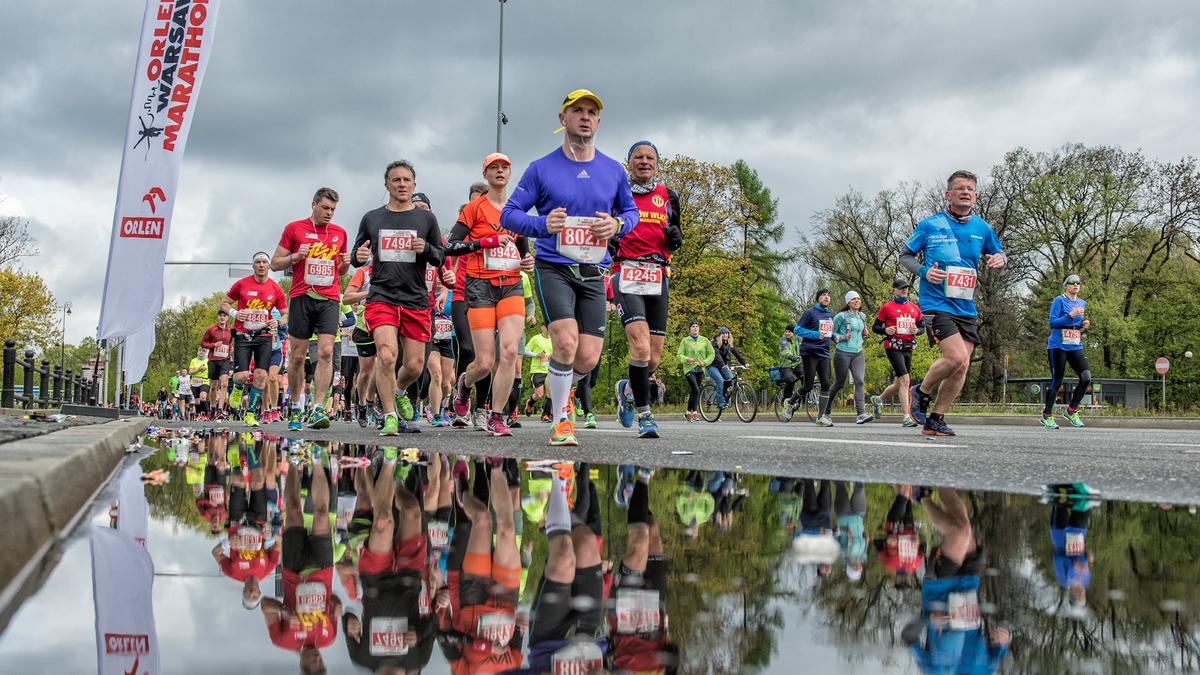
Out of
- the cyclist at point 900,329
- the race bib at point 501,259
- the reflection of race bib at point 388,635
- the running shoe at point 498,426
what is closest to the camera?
the reflection of race bib at point 388,635

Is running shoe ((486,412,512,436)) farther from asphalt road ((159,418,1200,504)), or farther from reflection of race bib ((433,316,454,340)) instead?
reflection of race bib ((433,316,454,340))

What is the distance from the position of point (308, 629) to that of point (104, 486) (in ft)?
10.0

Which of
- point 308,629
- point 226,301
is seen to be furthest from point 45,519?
point 226,301

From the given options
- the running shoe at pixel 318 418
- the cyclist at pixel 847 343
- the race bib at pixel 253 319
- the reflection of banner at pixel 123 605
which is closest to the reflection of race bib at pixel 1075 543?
the reflection of banner at pixel 123 605

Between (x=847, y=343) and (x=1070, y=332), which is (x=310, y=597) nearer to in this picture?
(x=1070, y=332)

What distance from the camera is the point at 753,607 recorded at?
177 centimetres

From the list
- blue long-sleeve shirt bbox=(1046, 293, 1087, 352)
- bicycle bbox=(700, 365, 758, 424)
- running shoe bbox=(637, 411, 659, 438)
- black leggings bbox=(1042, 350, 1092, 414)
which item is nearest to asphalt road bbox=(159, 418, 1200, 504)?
running shoe bbox=(637, 411, 659, 438)

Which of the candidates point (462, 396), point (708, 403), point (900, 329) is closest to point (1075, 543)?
point (462, 396)

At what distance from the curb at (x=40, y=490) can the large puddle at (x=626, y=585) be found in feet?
0.30

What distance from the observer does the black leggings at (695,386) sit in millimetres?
→ 18938

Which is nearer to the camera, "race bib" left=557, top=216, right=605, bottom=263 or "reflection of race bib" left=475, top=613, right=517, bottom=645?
"reflection of race bib" left=475, top=613, right=517, bottom=645

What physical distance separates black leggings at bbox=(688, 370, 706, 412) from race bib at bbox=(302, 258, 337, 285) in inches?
375

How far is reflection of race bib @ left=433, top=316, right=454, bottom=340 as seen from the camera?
38.9 ft

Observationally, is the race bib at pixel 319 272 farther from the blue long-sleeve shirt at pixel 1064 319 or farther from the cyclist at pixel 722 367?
the cyclist at pixel 722 367
